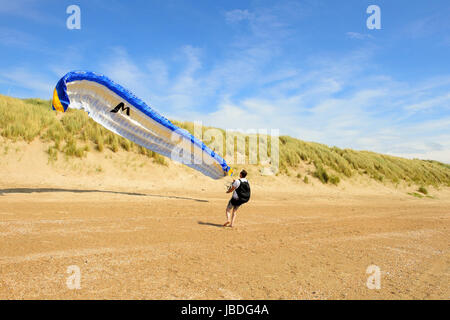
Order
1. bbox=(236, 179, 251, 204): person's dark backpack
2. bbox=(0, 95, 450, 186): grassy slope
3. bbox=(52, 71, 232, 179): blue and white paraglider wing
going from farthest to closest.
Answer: bbox=(0, 95, 450, 186): grassy slope < bbox=(52, 71, 232, 179): blue and white paraglider wing < bbox=(236, 179, 251, 204): person's dark backpack

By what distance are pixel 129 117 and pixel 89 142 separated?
10.2 m

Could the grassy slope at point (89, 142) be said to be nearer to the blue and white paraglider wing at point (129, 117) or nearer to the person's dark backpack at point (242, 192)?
the blue and white paraglider wing at point (129, 117)

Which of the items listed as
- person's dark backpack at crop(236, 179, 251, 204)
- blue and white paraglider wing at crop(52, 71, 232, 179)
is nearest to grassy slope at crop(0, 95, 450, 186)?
blue and white paraglider wing at crop(52, 71, 232, 179)

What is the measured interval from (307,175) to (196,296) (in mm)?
24503

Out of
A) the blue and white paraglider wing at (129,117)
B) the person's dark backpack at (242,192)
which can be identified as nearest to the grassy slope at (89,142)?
the blue and white paraglider wing at (129,117)

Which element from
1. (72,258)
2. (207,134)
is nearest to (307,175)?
(207,134)

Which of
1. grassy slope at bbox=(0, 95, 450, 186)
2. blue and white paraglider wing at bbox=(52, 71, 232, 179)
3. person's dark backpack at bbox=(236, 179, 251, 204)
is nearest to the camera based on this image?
person's dark backpack at bbox=(236, 179, 251, 204)

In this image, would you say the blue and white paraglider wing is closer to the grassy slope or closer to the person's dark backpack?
the person's dark backpack

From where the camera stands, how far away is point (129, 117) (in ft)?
43.4

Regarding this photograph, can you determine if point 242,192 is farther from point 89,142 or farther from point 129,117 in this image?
point 89,142

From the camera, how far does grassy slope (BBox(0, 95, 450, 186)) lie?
66.1 feet

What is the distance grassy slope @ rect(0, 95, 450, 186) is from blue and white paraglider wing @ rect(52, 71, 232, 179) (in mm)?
8282

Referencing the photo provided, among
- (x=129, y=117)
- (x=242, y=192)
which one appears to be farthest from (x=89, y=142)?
(x=242, y=192)

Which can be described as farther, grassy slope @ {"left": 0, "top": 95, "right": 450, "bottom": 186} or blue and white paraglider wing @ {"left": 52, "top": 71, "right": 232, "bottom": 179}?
grassy slope @ {"left": 0, "top": 95, "right": 450, "bottom": 186}
